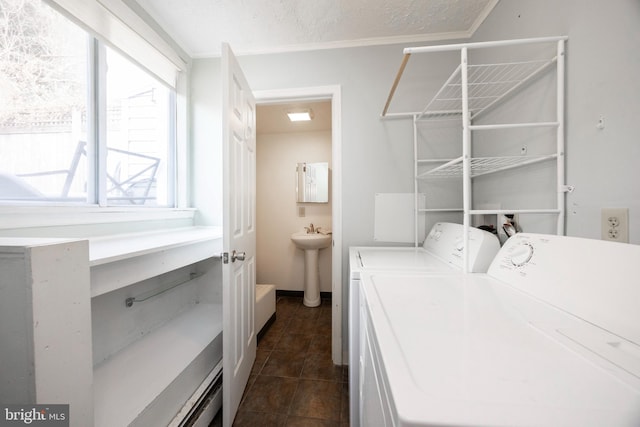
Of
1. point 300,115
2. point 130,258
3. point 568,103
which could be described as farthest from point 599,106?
point 300,115

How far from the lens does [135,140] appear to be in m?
1.53

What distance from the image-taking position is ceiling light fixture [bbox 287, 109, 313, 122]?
7.77 ft

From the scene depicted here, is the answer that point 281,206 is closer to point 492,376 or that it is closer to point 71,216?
point 71,216

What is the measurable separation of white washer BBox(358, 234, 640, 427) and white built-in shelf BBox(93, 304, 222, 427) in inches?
37.6

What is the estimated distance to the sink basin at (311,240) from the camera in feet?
8.71

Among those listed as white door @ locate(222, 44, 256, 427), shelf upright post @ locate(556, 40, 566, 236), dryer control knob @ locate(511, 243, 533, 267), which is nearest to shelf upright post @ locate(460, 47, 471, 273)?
dryer control knob @ locate(511, 243, 533, 267)

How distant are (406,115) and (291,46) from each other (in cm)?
103

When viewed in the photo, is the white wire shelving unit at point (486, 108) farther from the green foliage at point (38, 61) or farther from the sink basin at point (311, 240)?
the green foliage at point (38, 61)

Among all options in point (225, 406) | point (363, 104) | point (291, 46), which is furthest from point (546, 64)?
point (225, 406)

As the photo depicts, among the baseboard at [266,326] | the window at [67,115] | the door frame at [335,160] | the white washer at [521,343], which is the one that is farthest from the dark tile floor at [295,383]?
the window at [67,115]

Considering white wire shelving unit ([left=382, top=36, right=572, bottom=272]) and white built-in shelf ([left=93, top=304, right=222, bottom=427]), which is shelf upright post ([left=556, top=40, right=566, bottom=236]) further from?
white built-in shelf ([left=93, top=304, right=222, bottom=427])

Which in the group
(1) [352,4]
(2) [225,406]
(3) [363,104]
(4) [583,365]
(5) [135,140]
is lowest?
(2) [225,406]

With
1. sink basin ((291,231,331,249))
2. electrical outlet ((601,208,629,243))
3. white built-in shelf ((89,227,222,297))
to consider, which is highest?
electrical outlet ((601,208,629,243))

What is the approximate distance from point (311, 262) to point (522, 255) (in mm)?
2174
